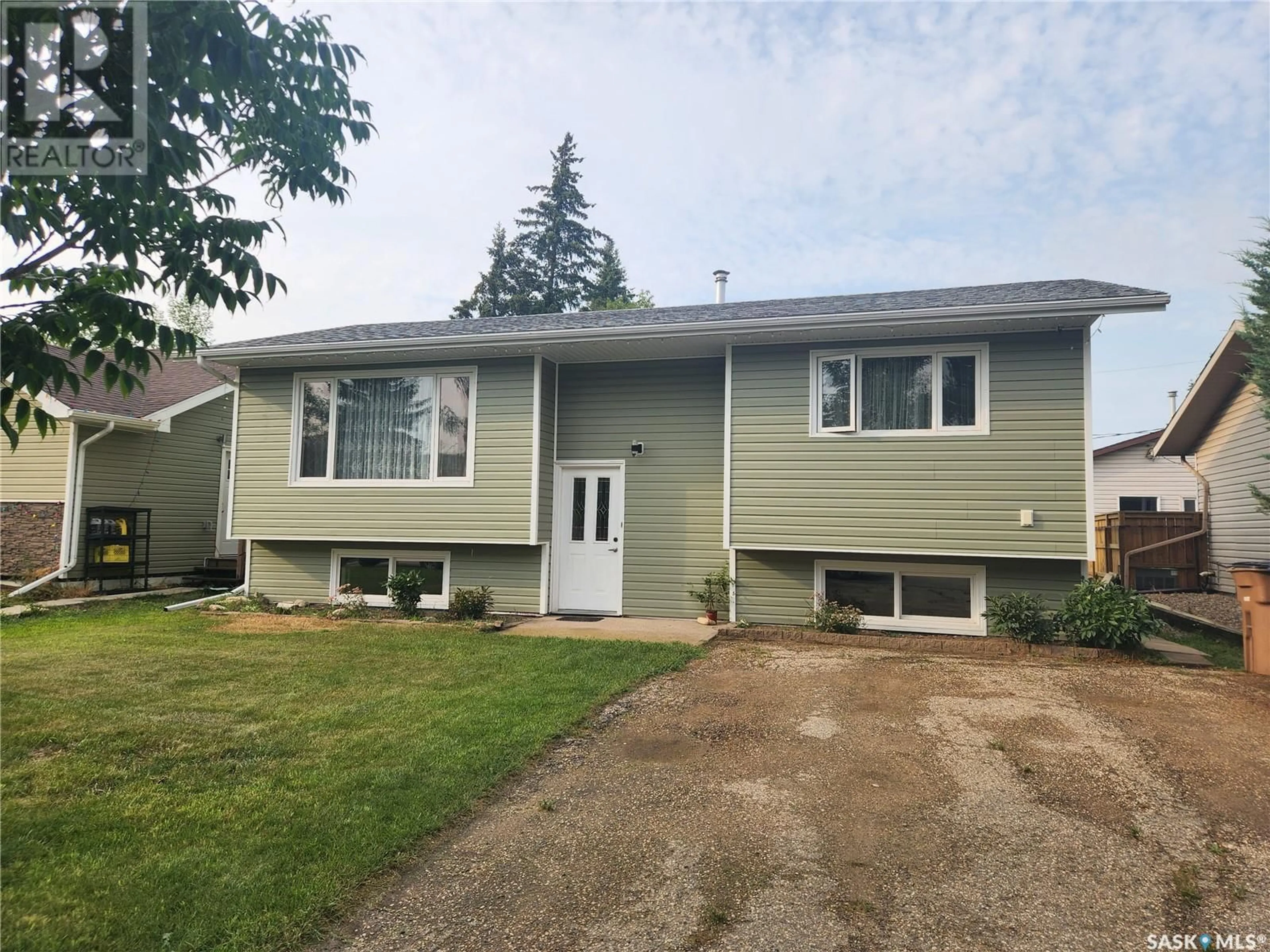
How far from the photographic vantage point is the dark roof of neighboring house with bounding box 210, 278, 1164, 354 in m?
7.95

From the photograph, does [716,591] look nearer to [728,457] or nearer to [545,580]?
[728,457]

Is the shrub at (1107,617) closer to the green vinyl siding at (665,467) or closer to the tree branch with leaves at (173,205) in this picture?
the green vinyl siding at (665,467)

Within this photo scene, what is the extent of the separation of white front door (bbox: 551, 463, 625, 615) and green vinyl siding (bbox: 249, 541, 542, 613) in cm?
42

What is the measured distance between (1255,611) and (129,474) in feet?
53.8

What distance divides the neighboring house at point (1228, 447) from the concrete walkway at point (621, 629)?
971 centimetres

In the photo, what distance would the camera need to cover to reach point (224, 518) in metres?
14.7

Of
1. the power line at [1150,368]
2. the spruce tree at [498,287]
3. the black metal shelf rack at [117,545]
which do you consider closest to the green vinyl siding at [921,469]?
the black metal shelf rack at [117,545]

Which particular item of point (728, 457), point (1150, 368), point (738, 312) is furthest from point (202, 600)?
point (1150, 368)

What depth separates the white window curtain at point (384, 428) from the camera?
10023mm

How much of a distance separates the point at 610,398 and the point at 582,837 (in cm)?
746

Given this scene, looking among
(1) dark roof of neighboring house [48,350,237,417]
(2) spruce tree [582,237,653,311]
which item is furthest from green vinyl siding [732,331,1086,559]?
(2) spruce tree [582,237,653,311]

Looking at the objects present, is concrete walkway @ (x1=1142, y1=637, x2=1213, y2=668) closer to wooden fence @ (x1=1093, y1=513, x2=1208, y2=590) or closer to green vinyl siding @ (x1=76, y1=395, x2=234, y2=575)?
wooden fence @ (x1=1093, y1=513, x2=1208, y2=590)

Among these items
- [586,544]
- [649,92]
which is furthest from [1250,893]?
[649,92]

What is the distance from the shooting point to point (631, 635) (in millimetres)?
8148
